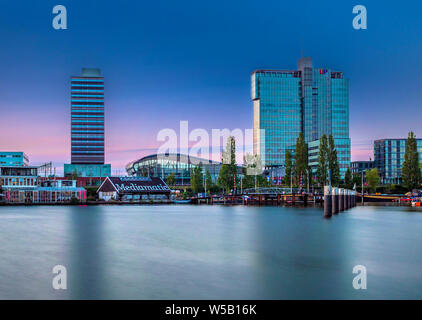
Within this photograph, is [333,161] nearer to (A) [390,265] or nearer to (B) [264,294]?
(A) [390,265]

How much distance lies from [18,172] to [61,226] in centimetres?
6796

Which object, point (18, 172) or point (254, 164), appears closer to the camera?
point (18, 172)

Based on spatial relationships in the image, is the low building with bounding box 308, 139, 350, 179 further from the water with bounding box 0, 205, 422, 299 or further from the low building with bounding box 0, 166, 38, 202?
the water with bounding box 0, 205, 422, 299

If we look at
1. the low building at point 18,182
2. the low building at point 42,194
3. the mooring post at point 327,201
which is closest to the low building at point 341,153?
the low building at point 42,194

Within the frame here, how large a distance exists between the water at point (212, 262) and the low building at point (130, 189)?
75.9 m

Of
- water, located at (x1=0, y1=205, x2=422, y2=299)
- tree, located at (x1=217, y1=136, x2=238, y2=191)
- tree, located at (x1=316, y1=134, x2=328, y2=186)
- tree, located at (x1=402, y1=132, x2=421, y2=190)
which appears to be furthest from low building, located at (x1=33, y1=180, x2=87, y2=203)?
tree, located at (x1=402, y1=132, x2=421, y2=190)

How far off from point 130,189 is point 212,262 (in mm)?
102323

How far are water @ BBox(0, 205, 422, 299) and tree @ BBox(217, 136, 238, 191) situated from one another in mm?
69390

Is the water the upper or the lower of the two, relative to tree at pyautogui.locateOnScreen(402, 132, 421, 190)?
lower

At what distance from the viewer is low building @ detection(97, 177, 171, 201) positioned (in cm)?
12912

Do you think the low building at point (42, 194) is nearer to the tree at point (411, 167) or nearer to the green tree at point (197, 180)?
the green tree at point (197, 180)
